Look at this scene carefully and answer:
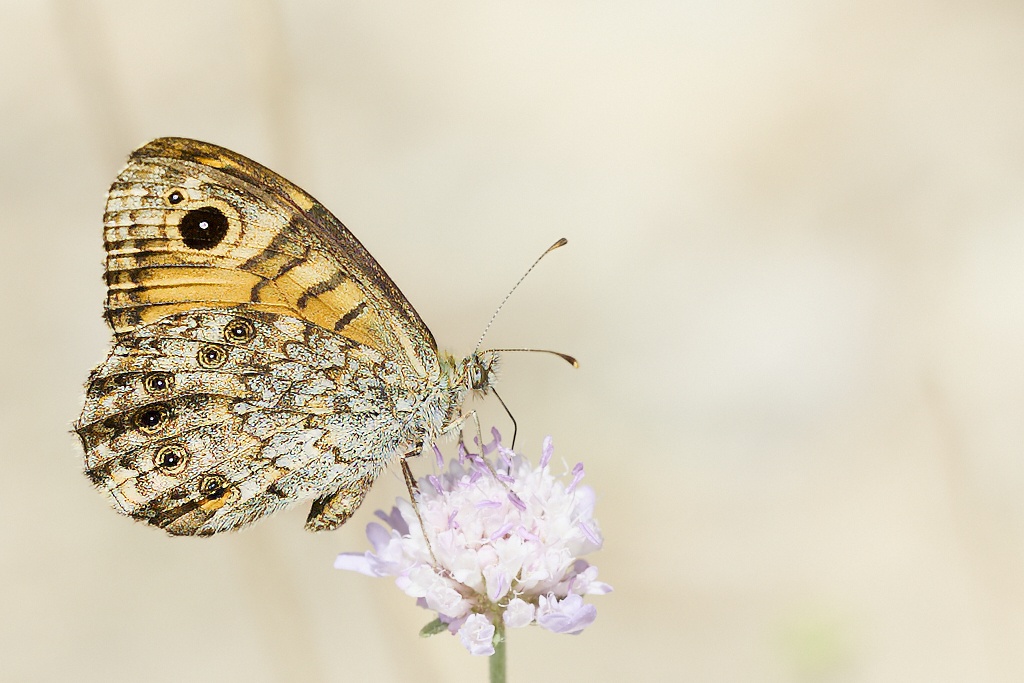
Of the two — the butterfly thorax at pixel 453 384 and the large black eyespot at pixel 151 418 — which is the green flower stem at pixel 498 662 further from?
the large black eyespot at pixel 151 418

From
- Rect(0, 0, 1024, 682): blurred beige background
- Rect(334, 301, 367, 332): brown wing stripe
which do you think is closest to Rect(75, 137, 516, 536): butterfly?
Rect(334, 301, 367, 332): brown wing stripe

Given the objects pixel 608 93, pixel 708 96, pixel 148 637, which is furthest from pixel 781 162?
pixel 148 637

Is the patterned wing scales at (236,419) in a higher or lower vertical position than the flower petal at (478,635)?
higher

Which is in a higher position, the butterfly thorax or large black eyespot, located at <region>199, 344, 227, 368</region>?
large black eyespot, located at <region>199, 344, 227, 368</region>

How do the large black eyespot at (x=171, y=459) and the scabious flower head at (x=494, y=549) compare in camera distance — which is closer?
the scabious flower head at (x=494, y=549)

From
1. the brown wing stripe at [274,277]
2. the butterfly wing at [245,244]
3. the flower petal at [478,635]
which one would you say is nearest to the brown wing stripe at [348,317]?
the butterfly wing at [245,244]

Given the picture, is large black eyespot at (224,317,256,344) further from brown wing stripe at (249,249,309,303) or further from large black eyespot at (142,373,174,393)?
large black eyespot at (142,373,174,393)

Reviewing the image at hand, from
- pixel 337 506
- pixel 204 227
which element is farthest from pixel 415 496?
pixel 204 227
